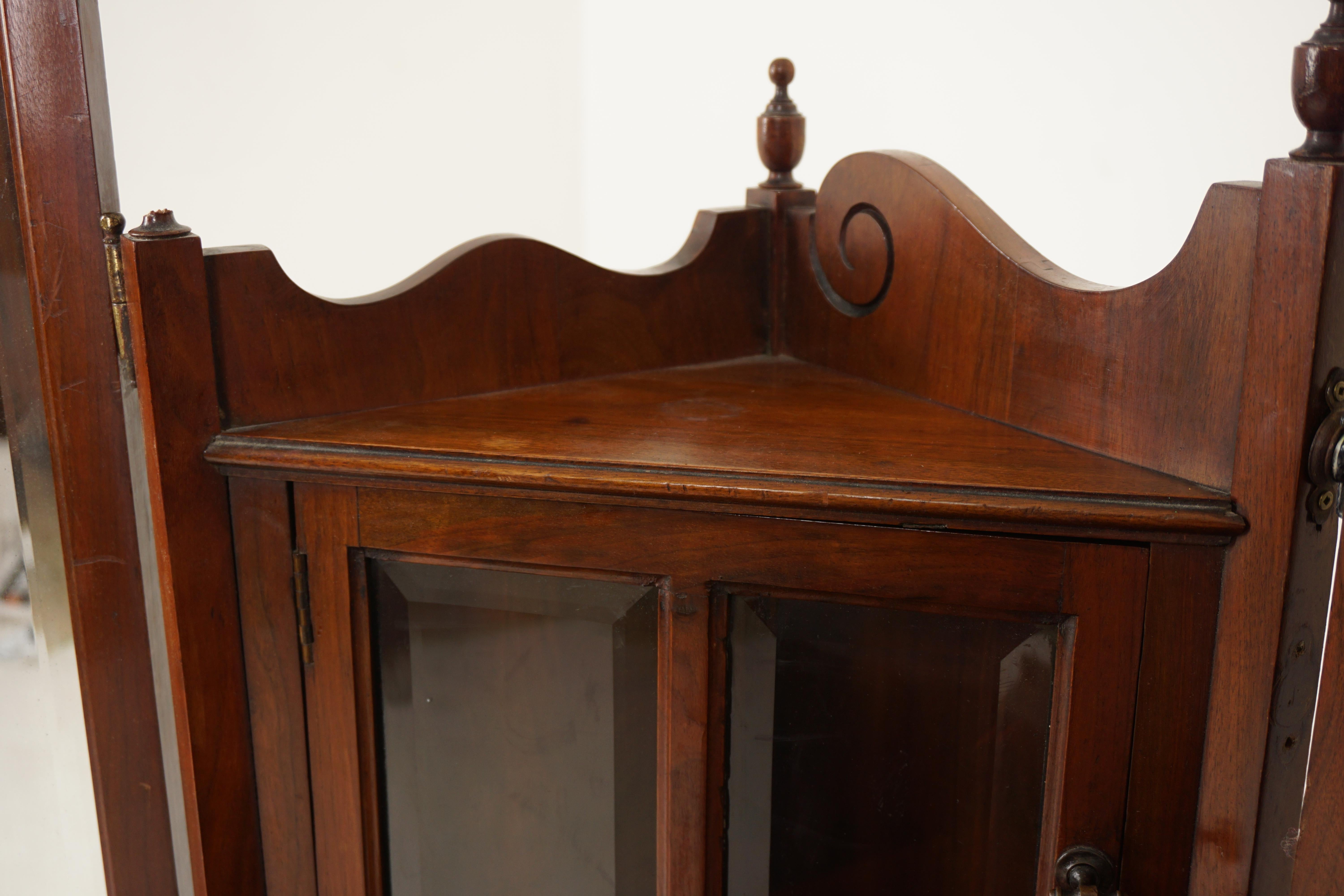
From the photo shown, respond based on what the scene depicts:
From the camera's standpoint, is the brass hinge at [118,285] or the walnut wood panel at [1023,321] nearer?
the walnut wood panel at [1023,321]

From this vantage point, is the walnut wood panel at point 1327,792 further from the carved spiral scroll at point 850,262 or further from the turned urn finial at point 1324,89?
the carved spiral scroll at point 850,262

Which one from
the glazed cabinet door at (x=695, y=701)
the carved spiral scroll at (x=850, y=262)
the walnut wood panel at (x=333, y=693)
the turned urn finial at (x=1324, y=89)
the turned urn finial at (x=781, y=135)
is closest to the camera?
the turned urn finial at (x=1324, y=89)

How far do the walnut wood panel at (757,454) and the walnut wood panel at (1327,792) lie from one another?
102 millimetres

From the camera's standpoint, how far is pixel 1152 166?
120cm

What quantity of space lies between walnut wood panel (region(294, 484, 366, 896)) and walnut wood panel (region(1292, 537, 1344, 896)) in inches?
25.6

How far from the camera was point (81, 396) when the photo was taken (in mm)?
971

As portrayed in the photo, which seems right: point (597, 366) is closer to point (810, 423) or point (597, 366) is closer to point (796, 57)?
point (810, 423)

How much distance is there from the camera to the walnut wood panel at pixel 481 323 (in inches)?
35.5

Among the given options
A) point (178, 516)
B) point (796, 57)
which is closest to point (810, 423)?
point (178, 516)

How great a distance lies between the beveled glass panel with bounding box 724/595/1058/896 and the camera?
791 mm

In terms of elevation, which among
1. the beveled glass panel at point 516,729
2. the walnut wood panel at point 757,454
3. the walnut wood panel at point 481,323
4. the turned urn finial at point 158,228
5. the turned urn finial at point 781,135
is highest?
the turned urn finial at point 781,135

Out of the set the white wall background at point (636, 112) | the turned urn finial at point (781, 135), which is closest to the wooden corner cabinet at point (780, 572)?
the turned urn finial at point (781, 135)

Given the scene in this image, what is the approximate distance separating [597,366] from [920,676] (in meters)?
Answer: 0.45

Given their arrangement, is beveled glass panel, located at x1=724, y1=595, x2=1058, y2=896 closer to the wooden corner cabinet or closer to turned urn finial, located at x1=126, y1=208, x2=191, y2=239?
the wooden corner cabinet
